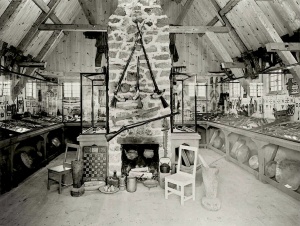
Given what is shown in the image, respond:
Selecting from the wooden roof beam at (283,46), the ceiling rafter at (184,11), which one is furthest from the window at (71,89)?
the wooden roof beam at (283,46)

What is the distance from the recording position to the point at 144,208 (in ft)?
12.2

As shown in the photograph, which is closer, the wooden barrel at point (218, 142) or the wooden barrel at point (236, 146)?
the wooden barrel at point (236, 146)

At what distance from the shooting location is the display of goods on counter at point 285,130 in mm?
4363

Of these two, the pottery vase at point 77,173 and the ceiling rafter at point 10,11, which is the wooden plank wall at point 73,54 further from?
the pottery vase at point 77,173

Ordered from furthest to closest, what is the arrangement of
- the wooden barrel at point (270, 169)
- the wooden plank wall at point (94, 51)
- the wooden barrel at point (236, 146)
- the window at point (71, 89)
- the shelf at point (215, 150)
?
1. the window at point (71, 89)
2. the wooden plank wall at point (94, 51)
3. the shelf at point (215, 150)
4. the wooden barrel at point (236, 146)
5. the wooden barrel at point (270, 169)

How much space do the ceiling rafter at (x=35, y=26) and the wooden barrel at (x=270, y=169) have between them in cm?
634

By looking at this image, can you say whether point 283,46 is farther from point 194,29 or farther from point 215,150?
point 215,150

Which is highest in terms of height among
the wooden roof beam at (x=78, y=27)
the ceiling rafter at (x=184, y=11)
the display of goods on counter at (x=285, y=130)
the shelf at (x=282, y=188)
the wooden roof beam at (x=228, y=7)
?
the ceiling rafter at (x=184, y=11)

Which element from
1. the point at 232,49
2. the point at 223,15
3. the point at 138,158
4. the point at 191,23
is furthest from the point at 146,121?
the point at 191,23

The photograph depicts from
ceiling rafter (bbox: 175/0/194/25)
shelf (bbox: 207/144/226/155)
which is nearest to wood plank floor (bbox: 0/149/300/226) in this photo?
shelf (bbox: 207/144/226/155)

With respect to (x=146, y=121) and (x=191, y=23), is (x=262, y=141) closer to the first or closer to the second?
(x=146, y=121)

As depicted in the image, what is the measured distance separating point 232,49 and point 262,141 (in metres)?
4.50

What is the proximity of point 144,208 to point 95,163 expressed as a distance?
160 cm

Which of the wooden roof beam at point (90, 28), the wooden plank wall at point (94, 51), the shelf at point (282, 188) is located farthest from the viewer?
the wooden plank wall at point (94, 51)
